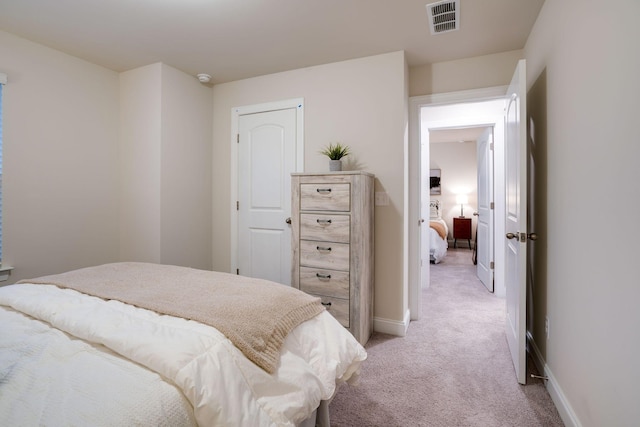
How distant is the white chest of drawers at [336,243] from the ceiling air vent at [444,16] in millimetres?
1168

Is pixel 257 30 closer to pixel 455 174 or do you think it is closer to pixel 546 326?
pixel 546 326

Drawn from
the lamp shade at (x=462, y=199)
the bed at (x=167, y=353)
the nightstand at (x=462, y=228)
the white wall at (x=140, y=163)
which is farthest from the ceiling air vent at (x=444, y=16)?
the lamp shade at (x=462, y=199)

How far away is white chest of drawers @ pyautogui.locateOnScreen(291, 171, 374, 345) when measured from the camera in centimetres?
247

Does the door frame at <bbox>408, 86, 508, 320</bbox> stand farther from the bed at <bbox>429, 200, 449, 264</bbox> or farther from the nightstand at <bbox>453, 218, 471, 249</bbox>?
the nightstand at <bbox>453, 218, 471, 249</bbox>

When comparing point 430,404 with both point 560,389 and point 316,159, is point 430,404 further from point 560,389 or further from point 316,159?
point 316,159

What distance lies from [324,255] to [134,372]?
5.83 feet

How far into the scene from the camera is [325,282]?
258 cm

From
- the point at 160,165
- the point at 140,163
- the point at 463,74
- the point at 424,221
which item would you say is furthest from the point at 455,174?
the point at 140,163

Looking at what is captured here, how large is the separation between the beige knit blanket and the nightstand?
657cm

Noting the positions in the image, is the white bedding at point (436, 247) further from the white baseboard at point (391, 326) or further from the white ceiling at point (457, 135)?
the white baseboard at point (391, 326)

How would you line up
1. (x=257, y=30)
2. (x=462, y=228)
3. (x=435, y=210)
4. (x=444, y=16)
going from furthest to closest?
1. (x=435, y=210)
2. (x=462, y=228)
3. (x=257, y=30)
4. (x=444, y=16)

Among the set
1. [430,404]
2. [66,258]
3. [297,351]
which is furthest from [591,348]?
[66,258]

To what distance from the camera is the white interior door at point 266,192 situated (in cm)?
327

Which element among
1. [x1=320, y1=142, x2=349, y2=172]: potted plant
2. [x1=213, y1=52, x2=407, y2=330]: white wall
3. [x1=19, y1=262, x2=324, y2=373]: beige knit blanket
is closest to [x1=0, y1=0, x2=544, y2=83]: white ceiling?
[x1=213, y1=52, x2=407, y2=330]: white wall
